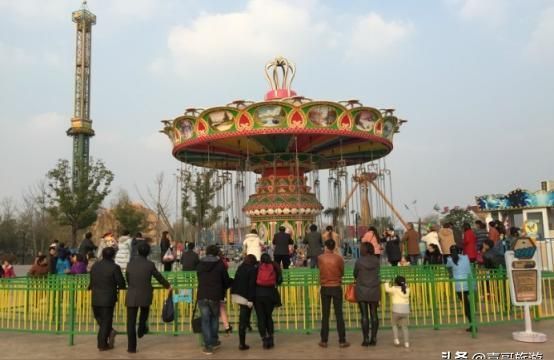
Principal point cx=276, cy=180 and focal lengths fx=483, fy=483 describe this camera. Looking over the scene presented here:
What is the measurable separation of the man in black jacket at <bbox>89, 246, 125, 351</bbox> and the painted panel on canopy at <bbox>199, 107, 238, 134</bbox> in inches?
397

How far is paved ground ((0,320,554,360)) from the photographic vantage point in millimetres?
5914

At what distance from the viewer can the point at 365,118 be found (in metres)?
16.6

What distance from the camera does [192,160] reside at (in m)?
22.8

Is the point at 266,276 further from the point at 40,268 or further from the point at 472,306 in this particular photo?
the point at 40,268

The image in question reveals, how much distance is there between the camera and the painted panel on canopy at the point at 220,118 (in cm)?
1602

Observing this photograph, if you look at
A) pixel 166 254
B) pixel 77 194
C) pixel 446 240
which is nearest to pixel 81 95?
pixel 77 194

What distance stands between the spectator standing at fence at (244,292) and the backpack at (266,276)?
0.09m

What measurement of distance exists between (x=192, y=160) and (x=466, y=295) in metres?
17.3

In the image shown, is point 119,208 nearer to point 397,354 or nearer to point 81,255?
point 81,255

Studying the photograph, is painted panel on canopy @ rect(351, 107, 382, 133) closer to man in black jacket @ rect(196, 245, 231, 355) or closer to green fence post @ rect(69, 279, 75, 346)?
man in black jacket @ rect(196, 245, 231, 355)

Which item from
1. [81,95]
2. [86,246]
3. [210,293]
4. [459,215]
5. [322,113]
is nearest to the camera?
[210,293]

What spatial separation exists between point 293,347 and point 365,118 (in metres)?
11.5

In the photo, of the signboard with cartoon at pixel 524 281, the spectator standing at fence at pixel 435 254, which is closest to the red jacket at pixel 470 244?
the spectator standing at fence at pixel 435 254

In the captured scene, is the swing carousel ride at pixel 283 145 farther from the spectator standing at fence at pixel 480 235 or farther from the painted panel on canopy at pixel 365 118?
the spectator standing at fence at pixel 480 235
